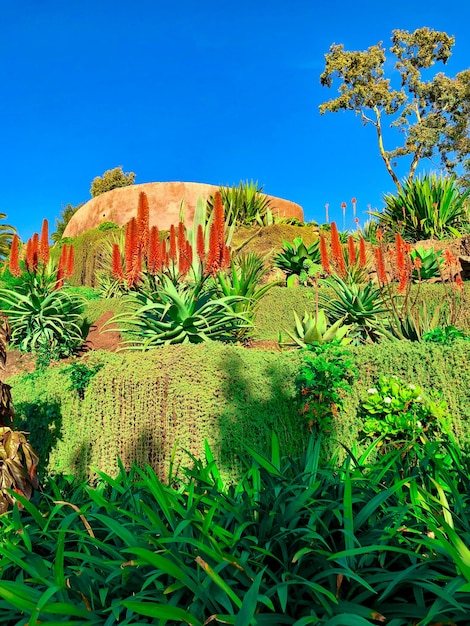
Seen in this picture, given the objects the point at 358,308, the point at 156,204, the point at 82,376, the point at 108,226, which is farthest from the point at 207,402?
the point at 156,204

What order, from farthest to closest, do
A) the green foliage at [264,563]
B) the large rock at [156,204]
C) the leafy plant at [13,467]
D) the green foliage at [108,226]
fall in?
the large rock at [156,204], the green foliage at [108,226], the leafy plant at [13,467], the green foliage at [264,563]

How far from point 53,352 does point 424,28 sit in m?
30.5

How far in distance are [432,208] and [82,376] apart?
1129 cm

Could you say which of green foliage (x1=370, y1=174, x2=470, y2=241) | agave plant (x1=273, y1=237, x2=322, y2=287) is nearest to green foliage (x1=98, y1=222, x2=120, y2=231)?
agave plant (x1=273, y1=237, x2=322, y2=287)

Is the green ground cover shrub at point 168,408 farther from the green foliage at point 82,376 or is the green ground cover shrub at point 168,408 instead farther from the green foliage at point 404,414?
the green foliage at point 404,414

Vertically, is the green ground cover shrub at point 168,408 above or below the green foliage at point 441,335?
below

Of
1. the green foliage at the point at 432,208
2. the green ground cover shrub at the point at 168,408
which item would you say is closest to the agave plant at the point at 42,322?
the green ground cover shrub at the point at 168,408

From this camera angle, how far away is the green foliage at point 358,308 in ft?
24.2

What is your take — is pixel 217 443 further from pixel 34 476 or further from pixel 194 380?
pixel 34 476

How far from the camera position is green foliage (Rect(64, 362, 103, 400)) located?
534 centimetres

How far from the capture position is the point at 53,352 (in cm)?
879

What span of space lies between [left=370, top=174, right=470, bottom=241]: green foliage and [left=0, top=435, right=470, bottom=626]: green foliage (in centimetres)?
1162

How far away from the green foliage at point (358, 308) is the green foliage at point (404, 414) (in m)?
3.17

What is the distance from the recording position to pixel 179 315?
5.96m
